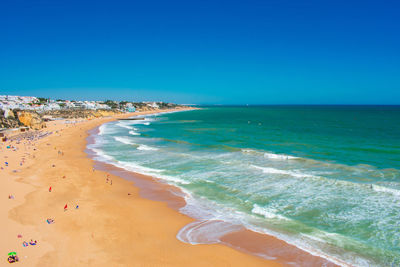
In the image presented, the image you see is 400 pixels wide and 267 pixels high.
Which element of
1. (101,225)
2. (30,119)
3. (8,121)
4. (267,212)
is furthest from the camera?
(30,119)

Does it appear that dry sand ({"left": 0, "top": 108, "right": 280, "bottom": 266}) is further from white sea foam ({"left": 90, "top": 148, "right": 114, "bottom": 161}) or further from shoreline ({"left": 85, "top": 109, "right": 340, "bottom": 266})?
white sea foam ({"left": 90, "top": 148, "right": 114, "bottom": 161})

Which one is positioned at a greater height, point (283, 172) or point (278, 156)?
point (278, 156)

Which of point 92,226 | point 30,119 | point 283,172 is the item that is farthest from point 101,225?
point 30,119

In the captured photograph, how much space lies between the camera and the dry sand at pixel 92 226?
9266 millimetres

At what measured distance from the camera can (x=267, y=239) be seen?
10.7m

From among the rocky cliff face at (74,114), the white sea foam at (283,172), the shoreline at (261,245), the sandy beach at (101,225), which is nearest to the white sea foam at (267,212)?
the shoreline at (261,245)

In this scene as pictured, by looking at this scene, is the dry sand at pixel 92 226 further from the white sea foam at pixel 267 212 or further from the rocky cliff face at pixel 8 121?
the rocky cliff face at pixel 8 121

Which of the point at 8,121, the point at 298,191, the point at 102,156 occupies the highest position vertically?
the point at 8,121

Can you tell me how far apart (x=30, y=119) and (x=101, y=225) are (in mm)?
53290

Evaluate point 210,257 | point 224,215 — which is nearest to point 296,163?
point 224,215

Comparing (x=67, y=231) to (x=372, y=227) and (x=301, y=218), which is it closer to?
(x=301, y=218)

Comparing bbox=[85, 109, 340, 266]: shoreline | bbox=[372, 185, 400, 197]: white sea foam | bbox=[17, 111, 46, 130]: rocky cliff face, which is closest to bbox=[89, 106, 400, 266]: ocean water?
bbox=[372, 185, 400, 197]: white sea foam

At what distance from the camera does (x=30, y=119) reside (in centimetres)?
5334

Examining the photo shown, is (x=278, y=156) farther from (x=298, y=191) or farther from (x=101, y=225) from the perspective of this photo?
(x=101, y=225)
